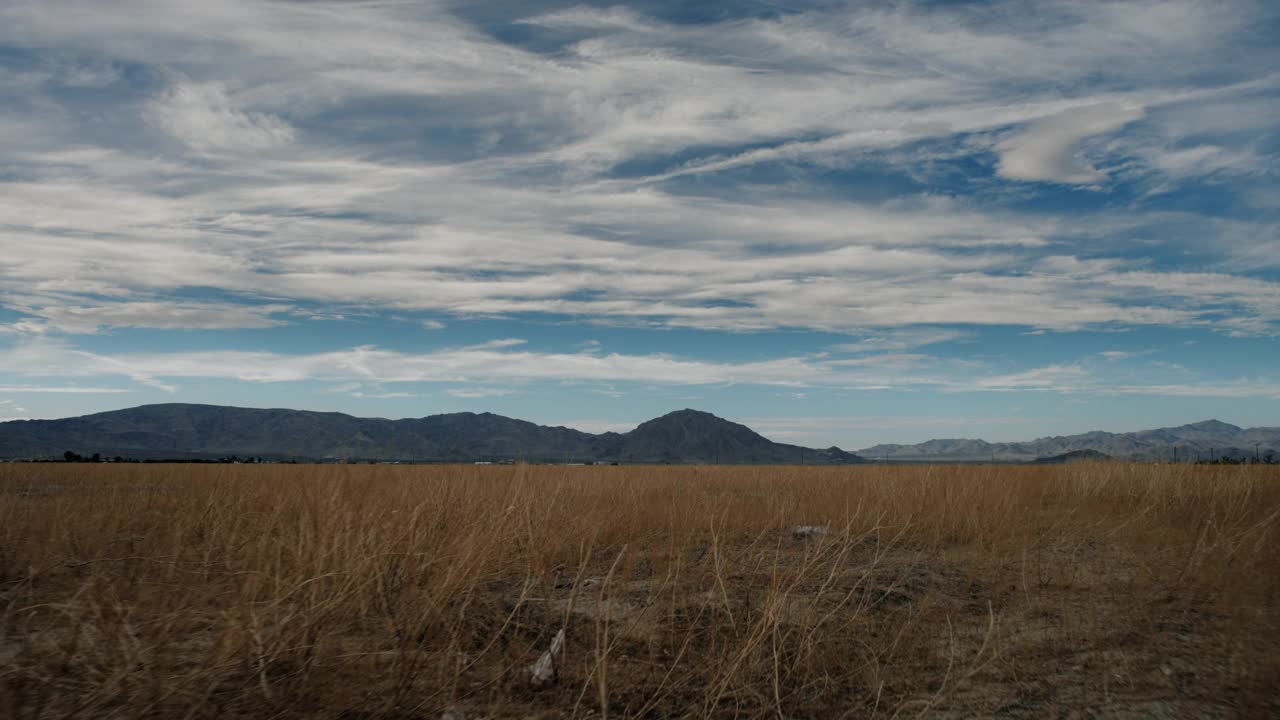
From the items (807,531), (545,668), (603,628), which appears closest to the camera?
(545,668)

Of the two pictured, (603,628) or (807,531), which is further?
(807,531)

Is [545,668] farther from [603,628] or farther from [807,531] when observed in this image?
[807,531]

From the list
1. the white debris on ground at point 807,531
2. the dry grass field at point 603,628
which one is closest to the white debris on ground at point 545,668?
the dry grass field at point 603,628

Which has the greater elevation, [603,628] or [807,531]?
[807,531]

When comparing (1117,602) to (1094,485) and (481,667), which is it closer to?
(481,667)

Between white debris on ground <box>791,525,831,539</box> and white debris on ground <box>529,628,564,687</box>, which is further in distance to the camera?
white debris on ground <box>791,525,831,539</box>

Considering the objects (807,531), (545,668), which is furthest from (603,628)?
(807,531)

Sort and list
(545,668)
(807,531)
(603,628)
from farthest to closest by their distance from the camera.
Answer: (807,531)
(603,628)
(545,668)

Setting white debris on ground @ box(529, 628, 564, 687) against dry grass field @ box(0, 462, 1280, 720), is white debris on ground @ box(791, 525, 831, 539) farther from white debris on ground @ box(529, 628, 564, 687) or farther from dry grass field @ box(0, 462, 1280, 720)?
white debris on ground @ box(529, 628, 564, 687)

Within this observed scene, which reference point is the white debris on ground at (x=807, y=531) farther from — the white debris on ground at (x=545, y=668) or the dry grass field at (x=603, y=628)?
the white debris on ground at (x=545, y=668)

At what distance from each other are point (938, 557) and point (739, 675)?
4.79 m

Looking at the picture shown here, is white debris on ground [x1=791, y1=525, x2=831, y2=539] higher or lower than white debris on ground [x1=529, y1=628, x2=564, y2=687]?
below

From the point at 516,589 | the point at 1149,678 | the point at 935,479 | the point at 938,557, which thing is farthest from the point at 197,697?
the point at 935,479

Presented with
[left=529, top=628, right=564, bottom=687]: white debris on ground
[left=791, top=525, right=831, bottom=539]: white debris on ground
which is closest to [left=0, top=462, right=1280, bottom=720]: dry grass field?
[left=529, top=628, right=564, bottom=687]: white debris on ground
